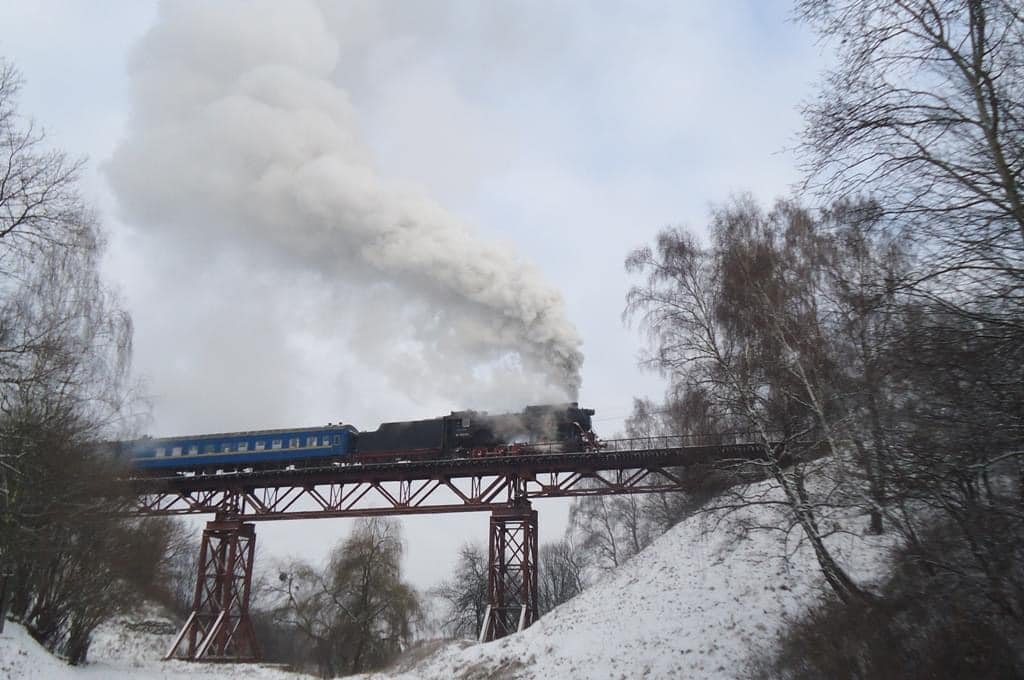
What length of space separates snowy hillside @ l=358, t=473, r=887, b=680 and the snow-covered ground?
1.4 inches

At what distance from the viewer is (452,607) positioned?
2146 inches

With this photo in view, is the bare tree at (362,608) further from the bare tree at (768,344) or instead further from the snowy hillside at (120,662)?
the bare tree at (768,344)

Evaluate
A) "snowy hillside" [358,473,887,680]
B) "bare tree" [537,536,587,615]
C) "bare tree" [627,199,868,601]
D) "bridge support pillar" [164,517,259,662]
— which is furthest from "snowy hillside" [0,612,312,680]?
"bare tree" [537,536,587,615]

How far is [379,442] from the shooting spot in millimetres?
29016

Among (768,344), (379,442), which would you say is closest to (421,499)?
(379,442)

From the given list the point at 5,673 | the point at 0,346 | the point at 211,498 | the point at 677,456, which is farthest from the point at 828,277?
the point at 211,498

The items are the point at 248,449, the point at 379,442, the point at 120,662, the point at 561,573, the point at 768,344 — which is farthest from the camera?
the point at 561,573

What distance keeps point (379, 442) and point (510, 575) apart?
28.8ft

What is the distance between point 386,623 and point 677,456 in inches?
691

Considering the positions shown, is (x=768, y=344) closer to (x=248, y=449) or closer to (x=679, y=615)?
(x=679, y=615)

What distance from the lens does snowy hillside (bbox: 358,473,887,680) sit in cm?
1336

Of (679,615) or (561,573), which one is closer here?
(679,615)

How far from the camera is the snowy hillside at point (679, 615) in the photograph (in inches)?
526

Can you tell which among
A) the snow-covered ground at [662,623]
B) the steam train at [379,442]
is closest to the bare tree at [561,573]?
the steam train at [379,442]
